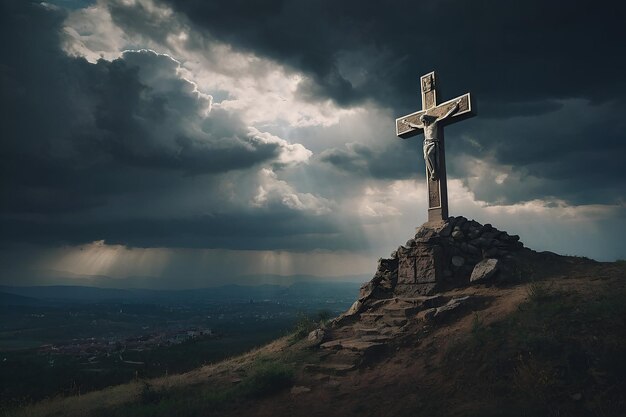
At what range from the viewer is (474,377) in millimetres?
8359

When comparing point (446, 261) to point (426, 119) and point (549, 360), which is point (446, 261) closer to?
point (426, 119)

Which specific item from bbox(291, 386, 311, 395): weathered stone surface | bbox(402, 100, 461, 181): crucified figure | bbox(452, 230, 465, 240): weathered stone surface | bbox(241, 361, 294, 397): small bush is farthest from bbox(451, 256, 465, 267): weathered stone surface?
bbox(291, 386, 311, 395): weathered stone surface

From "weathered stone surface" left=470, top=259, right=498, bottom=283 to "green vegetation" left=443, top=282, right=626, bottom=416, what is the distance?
8.82 feet

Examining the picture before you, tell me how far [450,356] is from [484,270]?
16.1ft

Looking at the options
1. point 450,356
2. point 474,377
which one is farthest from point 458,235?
point 474,377

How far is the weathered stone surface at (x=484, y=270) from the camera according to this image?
517 inches

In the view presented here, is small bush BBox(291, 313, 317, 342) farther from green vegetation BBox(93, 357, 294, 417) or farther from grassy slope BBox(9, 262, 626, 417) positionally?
green vegetation BBox(93, 357, 294, 417)

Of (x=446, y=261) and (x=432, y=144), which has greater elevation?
(x=432, y=144)

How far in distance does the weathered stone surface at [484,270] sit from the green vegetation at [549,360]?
269cm

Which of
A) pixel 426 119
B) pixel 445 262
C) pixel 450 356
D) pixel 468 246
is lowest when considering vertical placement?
pixel 450 356

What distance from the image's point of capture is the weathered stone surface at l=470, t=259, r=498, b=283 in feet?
43.1

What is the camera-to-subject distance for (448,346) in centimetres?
980

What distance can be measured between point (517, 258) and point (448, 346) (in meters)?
6.04

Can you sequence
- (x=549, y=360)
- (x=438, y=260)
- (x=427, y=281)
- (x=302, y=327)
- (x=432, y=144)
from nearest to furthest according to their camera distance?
(x=549, y=360)
(x=427, y=281)
(x=438, y=260)
(x=302, y=327)
(x=432, y=144)
